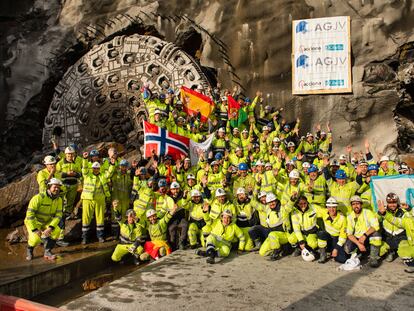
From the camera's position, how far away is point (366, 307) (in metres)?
5.02

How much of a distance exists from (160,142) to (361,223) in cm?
570

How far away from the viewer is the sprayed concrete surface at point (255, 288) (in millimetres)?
5148

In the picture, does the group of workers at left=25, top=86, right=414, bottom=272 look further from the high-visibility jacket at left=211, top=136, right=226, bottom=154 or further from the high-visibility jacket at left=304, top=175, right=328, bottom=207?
the high-visibility jacket at left=211, top=136, right=226, bottom=154

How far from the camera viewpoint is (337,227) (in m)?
6.92

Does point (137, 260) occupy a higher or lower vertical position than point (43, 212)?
lower

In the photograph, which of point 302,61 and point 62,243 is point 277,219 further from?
point 302,61

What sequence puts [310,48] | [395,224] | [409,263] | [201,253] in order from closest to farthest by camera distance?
[409,263] < [395,224] < [201,253] < [310,48]

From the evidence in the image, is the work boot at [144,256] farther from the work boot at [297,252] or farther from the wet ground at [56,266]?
the work boot at [297,252]

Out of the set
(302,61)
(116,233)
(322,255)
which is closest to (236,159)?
(116,233)

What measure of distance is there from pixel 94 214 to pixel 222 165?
339cm

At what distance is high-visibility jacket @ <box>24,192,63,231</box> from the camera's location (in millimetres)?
7047

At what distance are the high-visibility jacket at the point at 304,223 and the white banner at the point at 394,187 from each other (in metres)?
1.57

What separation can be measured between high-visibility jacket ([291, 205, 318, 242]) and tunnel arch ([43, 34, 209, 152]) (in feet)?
29.2

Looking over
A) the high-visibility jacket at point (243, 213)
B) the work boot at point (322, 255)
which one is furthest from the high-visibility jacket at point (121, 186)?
the work boot at point (322, 255)
